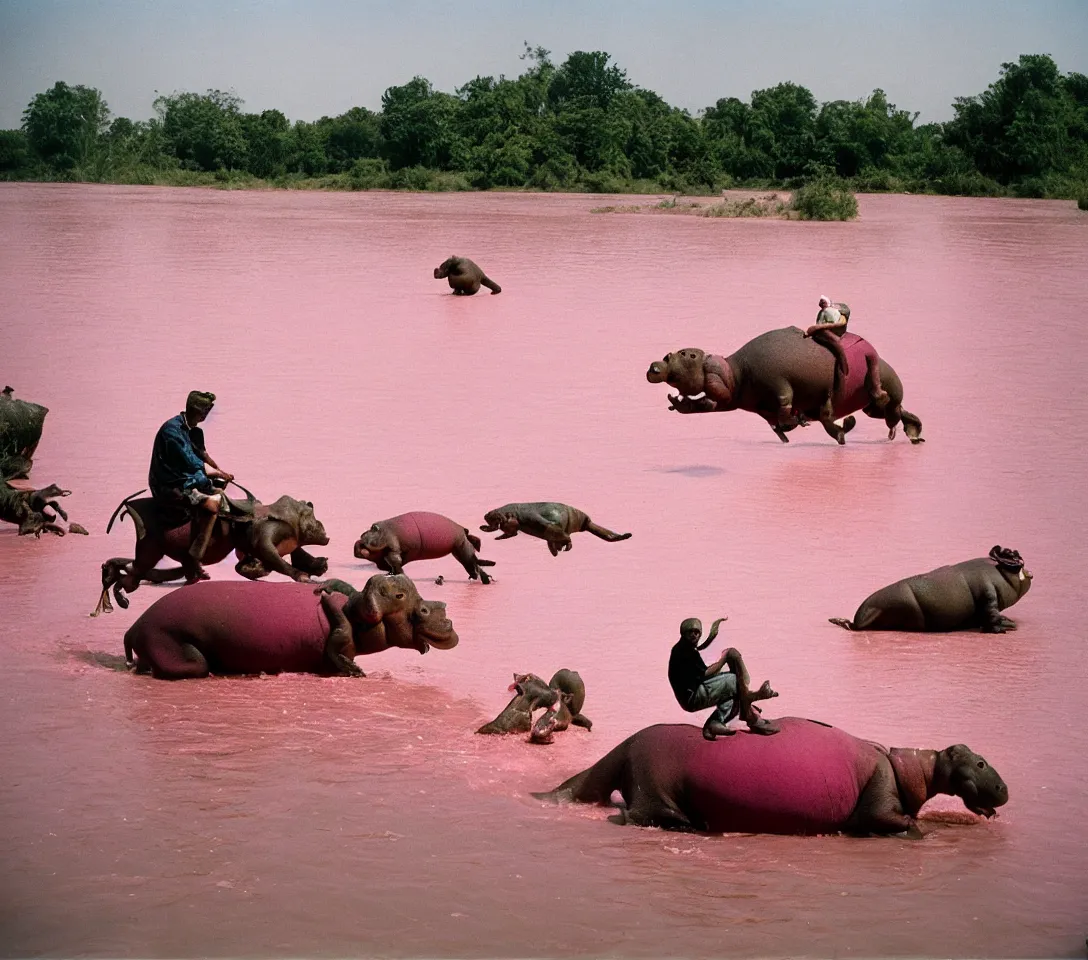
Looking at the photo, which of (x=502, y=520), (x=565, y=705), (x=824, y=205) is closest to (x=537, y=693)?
(x=565, y=705)

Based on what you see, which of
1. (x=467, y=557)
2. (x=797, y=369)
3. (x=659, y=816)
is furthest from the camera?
(x=797, y=369)

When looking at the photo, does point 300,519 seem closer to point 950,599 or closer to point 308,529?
point 308,529

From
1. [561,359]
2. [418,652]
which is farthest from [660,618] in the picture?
[561,359]

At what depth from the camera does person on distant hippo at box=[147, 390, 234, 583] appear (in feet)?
36.0

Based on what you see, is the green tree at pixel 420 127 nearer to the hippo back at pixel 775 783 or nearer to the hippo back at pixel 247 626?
the hippo back at pixel 247 626

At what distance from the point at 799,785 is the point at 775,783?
104 mm

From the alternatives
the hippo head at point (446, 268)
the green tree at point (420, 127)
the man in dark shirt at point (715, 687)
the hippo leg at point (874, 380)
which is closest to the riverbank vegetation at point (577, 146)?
the green tree at point (420, 127)

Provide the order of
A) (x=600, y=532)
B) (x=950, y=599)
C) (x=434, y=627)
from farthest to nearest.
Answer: (x=600, y=532), (x=950, y=599), (x=434, y=627)

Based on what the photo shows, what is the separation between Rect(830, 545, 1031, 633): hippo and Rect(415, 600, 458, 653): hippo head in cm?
263

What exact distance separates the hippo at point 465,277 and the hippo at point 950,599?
17.8 m

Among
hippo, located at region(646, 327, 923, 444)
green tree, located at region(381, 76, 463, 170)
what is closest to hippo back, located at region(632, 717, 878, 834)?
hippo, located at region(646, 327, 923, 444)

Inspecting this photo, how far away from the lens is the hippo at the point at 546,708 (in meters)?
9.16

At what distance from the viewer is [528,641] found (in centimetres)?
1088

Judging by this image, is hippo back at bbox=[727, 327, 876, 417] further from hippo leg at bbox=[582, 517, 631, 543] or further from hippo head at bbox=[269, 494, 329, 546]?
hippo head at bbox=[269, 494, 329, 546]
